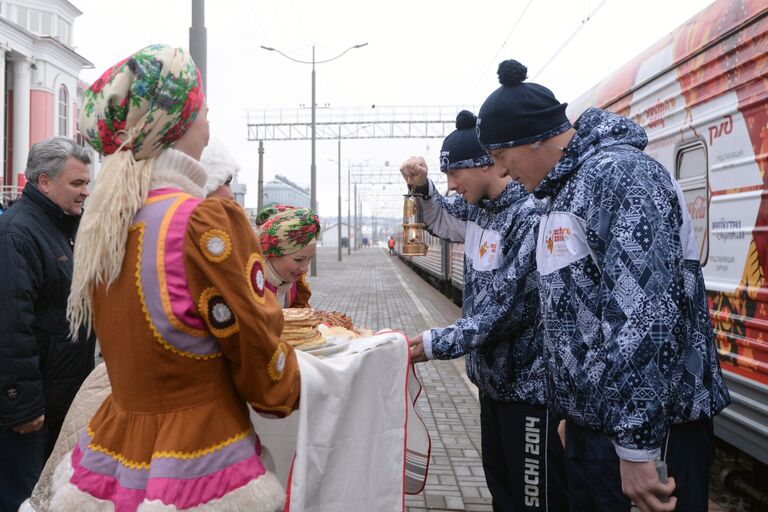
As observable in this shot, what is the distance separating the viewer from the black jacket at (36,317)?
2848mm

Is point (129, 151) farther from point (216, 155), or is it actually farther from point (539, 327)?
point (539, 327)

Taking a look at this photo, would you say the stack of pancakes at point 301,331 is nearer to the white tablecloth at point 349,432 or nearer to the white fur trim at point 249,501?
the white tablecloth at point 349,432

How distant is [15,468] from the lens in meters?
3.04

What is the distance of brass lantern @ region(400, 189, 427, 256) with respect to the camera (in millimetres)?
3836

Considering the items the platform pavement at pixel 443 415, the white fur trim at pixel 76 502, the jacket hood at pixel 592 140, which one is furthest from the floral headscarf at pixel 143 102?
the platform pavement at pixel 443 415

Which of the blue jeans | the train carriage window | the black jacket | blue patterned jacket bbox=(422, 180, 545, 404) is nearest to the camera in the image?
blue patterned jacket bbox=(422, 180, 545, 404)

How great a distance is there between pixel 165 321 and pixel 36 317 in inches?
70.6

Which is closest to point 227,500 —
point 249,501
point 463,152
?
point 249,501

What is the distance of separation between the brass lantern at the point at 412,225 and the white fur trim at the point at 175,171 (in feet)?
6.45

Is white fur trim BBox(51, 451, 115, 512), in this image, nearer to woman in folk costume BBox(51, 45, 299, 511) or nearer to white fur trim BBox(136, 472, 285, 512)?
woman in folk costume BBox(51, 45, 299, 511)

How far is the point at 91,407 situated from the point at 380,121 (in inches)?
1403

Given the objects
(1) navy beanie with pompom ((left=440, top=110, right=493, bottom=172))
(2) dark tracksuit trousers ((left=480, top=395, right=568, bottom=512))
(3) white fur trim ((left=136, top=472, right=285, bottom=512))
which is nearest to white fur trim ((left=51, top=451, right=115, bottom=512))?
(3) white fur trim ((left=136, top=472, right=285, bottom=512))

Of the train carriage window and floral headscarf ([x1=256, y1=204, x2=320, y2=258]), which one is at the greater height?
the train carriage window

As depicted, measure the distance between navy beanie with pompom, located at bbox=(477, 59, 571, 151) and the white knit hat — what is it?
3.70ft
